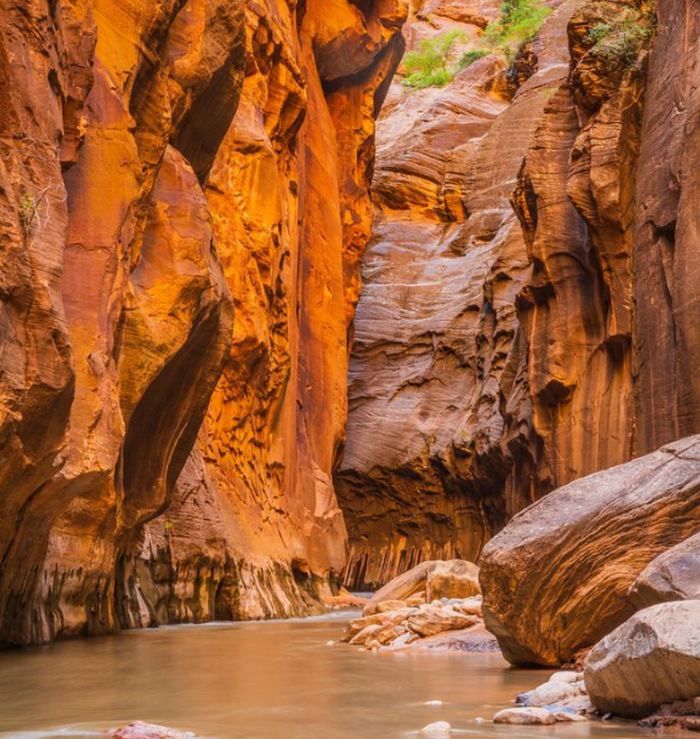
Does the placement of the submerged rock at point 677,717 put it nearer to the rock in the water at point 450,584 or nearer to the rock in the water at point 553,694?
the rock in the water at point 553,694

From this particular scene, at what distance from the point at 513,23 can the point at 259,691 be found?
59456 mm

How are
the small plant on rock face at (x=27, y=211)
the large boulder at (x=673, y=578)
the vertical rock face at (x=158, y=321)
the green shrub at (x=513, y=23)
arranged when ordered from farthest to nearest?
1. the green shrub at (x=513, y=23)
2. the vertical rock face at (x=158, y=321)
3. the small plant on rock face at (x=27, y=211)
4. the large boulder at (x=673, y=578)

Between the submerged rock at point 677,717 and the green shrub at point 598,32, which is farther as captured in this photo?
the green shrub at point 598,32

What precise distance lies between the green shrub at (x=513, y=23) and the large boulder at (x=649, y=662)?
179 ft

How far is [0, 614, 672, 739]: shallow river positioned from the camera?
5.68m

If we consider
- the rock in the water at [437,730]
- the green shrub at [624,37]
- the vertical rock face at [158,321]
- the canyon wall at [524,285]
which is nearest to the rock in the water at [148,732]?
the rock in the water at [437,730]

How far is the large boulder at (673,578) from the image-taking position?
6.27 m

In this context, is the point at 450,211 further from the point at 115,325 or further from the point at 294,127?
the point at 115,325

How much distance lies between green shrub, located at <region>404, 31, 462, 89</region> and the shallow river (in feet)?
169

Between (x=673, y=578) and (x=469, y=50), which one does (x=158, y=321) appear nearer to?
(x=673, y=578)

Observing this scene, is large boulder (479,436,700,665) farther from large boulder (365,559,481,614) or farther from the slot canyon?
large boulder (365,559,481,614)

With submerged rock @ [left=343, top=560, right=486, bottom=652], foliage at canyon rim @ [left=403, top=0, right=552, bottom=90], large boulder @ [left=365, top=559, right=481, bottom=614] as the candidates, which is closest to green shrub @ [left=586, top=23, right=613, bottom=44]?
large boulder @ [left=365, top=559, right=481, bottom=614]

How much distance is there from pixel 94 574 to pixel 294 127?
1496 centimetres

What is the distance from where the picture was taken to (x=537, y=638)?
28.9 feet
